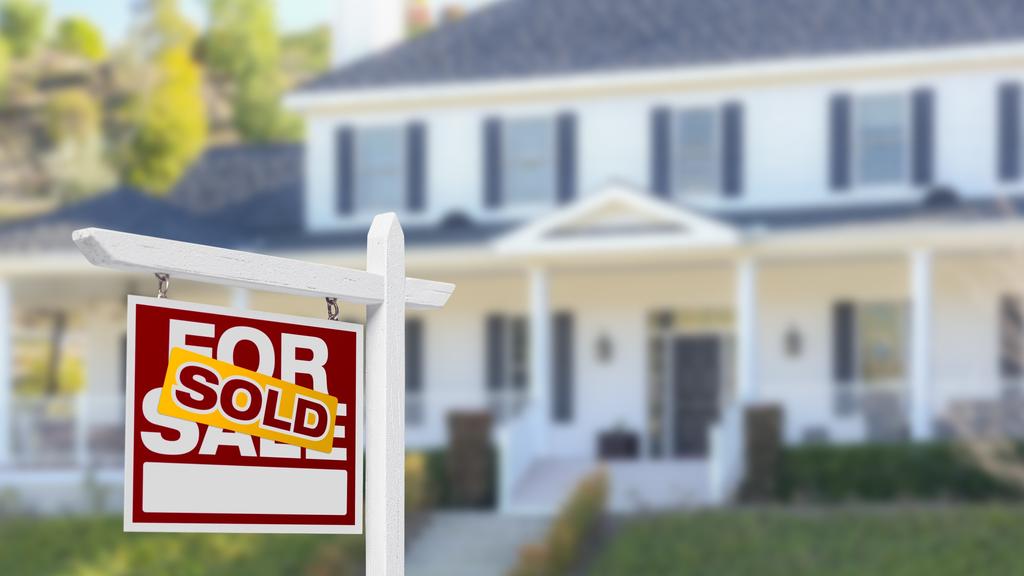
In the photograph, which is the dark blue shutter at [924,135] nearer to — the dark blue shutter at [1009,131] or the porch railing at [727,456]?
the dark blue shutter at [1009,131]

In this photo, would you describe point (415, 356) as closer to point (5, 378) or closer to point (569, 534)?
point (5, 378)

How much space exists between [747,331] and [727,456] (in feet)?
6.16

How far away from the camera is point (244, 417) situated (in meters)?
4.71

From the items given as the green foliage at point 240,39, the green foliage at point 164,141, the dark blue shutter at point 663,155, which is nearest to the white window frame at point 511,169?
the dark blue shutter at point 663,155

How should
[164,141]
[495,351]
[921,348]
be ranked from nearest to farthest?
[921,348] → [495,351] → [164,141]

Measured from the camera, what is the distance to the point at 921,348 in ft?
61.2

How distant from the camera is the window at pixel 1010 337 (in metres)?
19.6

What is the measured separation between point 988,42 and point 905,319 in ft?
11.7

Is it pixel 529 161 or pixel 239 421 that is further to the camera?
pixel 529 161

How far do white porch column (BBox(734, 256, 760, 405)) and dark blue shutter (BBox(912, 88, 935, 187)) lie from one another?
99.6 inches

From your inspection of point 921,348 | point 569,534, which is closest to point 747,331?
point 921,348

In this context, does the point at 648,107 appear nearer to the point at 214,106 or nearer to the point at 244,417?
the point at 244,417

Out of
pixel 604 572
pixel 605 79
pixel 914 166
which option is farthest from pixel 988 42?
pixel 604 572

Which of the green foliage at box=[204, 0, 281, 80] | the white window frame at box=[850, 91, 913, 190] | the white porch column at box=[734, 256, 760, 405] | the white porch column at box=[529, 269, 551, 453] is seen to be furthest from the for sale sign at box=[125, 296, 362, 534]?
the green foliage at box=[204, 0, 281, 80]
